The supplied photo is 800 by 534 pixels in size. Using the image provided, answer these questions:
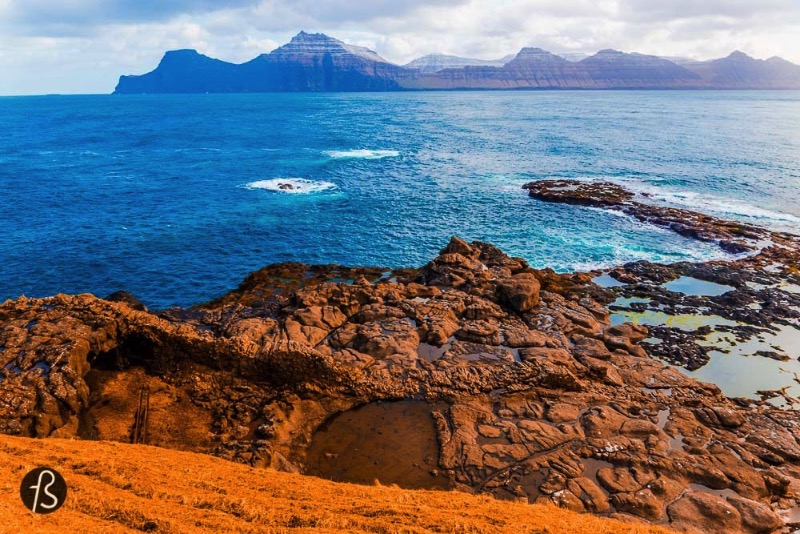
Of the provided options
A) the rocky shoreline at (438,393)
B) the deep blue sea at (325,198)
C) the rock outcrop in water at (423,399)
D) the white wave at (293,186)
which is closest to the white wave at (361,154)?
the deep blue sea at (325,198)

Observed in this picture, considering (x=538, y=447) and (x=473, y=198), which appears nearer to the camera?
(x=538, y=447)

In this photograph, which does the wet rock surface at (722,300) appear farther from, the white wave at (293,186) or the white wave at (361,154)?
the white wave at (361,154)

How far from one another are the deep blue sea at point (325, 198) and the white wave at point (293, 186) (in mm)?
388

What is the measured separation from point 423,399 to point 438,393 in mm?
1194

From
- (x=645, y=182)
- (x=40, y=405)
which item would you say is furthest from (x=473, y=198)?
(x=40, y=405)

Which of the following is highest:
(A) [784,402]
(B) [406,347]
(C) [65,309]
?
(C) [65,309]

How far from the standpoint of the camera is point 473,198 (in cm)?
8425

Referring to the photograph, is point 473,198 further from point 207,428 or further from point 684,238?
point 207,428

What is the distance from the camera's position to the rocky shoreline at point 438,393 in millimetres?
26719

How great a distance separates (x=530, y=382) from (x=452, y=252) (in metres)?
22.9

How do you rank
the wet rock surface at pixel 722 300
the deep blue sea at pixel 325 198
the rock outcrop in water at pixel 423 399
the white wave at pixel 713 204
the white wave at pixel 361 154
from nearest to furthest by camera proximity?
Result: the rock outcrop in water at pixel 423 399 → the wet rock surface at pixel 722 300 → the deep blue sea at pixel 325 198 → the white wave at pixel 713 204 → the white wave at pixel 361 154

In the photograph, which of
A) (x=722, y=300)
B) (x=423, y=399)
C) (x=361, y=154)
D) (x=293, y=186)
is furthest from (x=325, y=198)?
(x=722, y=300)

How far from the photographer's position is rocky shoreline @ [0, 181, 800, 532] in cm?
2672

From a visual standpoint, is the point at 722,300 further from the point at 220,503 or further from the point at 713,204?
the point at 220,503
